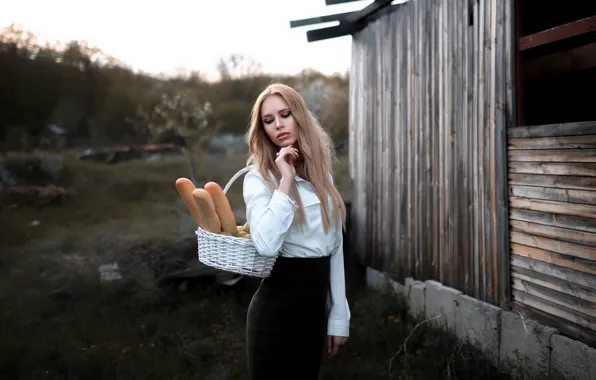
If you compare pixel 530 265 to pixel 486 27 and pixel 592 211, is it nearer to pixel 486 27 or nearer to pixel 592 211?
pixel 592 211

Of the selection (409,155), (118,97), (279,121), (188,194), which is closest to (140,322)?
(409,155)

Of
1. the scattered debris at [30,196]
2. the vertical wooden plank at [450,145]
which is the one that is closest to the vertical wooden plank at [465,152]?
the vertical wooden plank at [450,145]

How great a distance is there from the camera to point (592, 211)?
337cm

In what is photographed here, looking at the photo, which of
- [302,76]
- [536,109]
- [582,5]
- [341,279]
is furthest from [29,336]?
[302,76]

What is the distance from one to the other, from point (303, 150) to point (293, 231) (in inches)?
14.3

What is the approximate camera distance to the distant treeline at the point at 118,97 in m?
15.3

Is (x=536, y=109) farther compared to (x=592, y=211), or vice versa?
(x=536, y=109)

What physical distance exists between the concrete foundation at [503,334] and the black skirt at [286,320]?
202 cm

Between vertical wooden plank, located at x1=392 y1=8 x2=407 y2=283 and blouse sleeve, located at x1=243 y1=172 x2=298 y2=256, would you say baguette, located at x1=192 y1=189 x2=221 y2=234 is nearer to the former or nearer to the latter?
blouse sleeve, located at x1=243 y1=172 x2=298 y2=256

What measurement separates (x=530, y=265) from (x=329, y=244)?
2.21 m

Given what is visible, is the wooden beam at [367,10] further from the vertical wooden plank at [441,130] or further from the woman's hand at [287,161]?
the woman's hand at [287,161]

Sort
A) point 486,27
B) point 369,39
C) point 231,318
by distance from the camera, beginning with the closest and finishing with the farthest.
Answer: point 486,27
point 231,318
point 369,39

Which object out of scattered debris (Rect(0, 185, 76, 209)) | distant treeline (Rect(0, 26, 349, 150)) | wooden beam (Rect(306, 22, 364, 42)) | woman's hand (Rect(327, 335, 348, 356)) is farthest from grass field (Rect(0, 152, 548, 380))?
distant treeline (Rect(0, 26, 349, 150))

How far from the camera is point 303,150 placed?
7.89ft
